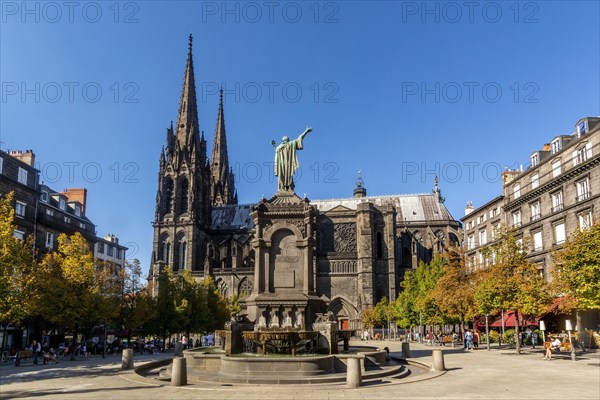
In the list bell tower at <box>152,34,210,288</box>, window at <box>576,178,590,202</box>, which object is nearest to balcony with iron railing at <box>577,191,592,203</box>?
window at <box>576,178,590,202</box>

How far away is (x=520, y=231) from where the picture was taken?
4959 centimetres

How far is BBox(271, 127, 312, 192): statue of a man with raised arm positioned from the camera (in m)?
24.8

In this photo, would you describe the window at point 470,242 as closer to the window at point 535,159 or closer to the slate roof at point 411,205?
the window at point 535,159

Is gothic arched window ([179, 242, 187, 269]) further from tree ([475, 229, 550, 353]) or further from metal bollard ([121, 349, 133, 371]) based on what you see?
metal bollard ([121, 349, 133, 371])

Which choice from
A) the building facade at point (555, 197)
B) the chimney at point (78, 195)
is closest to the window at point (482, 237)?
the building facade at point (555, 197)

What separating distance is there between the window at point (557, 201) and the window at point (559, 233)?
1.37 metres

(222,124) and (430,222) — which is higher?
(222,124)

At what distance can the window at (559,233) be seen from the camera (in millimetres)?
42438

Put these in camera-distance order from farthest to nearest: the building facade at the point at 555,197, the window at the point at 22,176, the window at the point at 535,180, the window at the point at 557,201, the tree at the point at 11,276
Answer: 1. the window at the point at 535,180
2. the window at the point at 22,176
3. the window at the point at 557,201
4. the building facade at the point at 555,197
5. the tree at the point at 11,276

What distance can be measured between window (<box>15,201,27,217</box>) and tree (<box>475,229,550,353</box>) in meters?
39.2

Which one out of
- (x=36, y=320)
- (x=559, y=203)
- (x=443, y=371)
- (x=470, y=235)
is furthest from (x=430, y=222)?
(x=443, y=371)

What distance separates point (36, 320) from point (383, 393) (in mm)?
35552

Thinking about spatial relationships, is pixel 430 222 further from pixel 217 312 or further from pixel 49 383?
pixel 49 383

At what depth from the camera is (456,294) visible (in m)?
40.9
